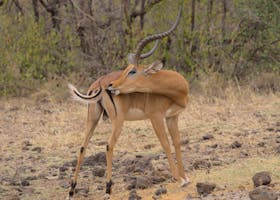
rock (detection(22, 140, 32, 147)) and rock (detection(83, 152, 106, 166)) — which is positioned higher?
rock (detection(22, 140, 32, 147))

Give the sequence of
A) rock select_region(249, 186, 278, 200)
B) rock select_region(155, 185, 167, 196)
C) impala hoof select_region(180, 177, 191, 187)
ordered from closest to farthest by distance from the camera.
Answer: rock select_region(249, 186, 278, 200), rock select_region(155, 185, 167, 196), impala hoof select_region(180, 177, 191, 187)

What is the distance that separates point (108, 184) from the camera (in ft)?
24.1

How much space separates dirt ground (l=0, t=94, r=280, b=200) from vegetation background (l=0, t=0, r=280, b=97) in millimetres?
2162

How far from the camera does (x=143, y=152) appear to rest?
10.1m

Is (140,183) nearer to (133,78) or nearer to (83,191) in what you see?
(83,191)

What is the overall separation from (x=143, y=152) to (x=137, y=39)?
6.66m

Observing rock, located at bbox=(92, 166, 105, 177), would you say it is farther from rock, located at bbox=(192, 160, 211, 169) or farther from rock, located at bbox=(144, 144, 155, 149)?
rock, located at bbox=(144, 144, 155, 149)

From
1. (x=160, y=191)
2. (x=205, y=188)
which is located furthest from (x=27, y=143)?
(x=205, y=188)

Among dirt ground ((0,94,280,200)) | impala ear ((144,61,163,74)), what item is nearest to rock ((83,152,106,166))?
dirt ground ((0,94,280,200))

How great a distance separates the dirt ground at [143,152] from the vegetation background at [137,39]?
7.09ft

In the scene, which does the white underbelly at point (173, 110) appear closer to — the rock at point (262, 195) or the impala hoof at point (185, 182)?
the impala hoof at point (185, 182)

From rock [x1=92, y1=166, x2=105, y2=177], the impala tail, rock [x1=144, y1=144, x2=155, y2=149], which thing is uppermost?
the impala tail

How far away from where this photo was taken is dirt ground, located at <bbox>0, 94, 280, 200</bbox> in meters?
7.66

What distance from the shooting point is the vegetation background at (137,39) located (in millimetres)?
16562
